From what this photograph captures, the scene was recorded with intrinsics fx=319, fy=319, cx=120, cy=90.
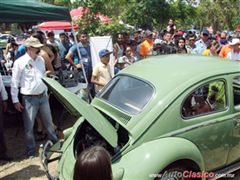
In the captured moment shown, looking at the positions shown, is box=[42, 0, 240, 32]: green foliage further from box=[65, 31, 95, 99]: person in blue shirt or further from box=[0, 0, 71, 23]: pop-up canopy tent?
box=[0, 0, 71, 23]: pop-up canopy tent

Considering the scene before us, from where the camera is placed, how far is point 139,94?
3.72 m

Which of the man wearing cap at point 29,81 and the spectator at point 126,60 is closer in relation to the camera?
the man wearing cap at point 29,81

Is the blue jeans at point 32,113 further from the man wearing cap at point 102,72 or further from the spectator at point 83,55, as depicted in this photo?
the spectator at point 83,55

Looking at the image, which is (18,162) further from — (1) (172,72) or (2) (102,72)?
(1) (172,72)

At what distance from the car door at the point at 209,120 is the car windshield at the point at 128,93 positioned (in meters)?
0.44

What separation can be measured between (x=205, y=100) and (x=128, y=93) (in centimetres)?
93

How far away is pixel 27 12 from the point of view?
5961 mm

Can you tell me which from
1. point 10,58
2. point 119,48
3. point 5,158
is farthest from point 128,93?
point 10,58

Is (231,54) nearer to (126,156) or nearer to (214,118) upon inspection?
(214,118)

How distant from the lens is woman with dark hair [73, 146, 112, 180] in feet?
5.88

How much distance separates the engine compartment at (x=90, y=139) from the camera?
3570 millimetres

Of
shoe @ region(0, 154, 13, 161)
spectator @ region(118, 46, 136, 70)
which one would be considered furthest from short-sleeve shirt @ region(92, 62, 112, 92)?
shoe @ region(0, 154, 13, 161)

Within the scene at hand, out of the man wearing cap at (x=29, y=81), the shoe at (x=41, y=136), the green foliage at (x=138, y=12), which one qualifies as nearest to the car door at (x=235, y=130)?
the man wearing cap at (x=29, y=81)

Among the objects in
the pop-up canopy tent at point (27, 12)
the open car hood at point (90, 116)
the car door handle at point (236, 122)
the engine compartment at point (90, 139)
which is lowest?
the engine compartment at point (90, 139)
